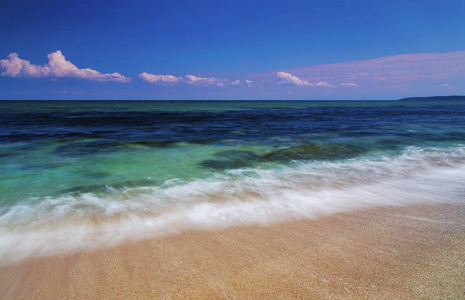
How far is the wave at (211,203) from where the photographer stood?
3.32 m

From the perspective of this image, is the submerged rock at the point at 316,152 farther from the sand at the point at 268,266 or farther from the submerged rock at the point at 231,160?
the sand at the point at 268,266

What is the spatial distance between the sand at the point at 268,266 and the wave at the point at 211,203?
0.33 metres

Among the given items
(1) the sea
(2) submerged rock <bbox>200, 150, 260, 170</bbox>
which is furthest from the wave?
(2) submerged rock <bbox>200, 150, 260, 170</bbox>

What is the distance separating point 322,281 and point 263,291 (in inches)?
21.4

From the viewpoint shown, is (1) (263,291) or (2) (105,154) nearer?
(1) (263,291)

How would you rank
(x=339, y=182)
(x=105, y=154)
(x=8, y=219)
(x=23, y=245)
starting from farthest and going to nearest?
(x=105, y=154) → (x=339, y=182) → (x=8, y=219) → (x=23, y=245)

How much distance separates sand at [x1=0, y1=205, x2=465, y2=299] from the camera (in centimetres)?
222

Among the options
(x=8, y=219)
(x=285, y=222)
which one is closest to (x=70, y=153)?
(x=8, y=219)

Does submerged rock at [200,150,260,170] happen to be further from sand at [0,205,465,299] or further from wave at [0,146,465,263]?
sand at [0,205,465,299]

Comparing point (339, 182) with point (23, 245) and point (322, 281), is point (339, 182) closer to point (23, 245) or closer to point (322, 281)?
point (322, 281)

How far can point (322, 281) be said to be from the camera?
2309 millimetres

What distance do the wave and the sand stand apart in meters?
0.33

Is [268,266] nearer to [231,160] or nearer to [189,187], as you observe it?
[189,187]

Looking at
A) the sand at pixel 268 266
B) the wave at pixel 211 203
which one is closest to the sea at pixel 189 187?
the wave at pixel 211 203
